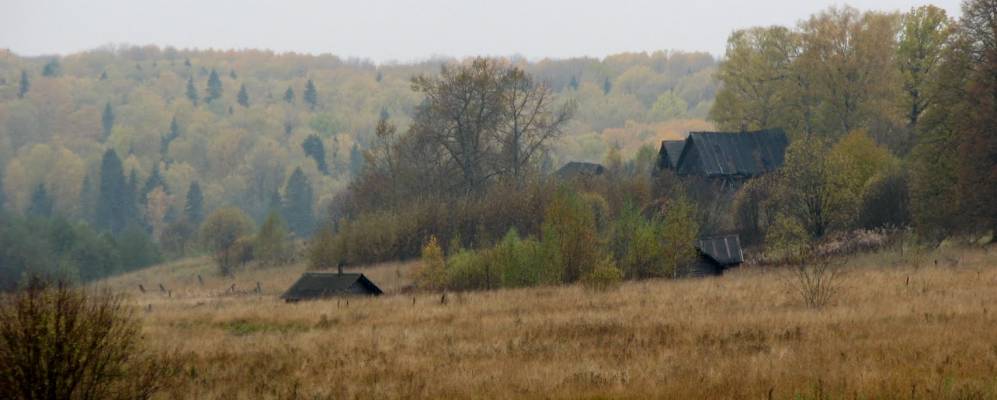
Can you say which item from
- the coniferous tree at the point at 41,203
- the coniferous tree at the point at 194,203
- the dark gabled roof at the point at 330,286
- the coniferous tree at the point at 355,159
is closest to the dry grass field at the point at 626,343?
the dark gabled roof at the point at 330,286

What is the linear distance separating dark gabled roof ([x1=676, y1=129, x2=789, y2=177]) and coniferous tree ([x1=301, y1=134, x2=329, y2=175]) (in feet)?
Result: 357

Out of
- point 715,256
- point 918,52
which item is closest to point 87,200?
point 918,52

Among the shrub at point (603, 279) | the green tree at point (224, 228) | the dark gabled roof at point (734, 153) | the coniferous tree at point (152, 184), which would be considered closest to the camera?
the shrub at point (603, 279)

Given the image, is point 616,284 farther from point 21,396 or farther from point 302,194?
point 302,194

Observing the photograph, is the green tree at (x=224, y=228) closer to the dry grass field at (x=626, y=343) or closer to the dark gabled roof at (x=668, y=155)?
the dark gabled roof at (x=668, y=155)

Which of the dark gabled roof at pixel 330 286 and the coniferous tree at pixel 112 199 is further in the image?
the coniferous tree at pixel 112 199

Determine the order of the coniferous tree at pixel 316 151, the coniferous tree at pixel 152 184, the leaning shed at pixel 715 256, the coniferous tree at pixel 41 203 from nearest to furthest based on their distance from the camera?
1. the leaning shed at pixel 715 256
2. the coniferous tree at pixel 41 203
3. the coniferous tree at pixel 152 184
4. the coniferous tree at pixel 316 151

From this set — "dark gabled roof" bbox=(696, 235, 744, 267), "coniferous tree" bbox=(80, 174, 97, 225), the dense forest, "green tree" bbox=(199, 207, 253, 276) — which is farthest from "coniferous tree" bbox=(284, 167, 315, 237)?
"dark gabled roof" bbox=(696, 235, 744, 267)

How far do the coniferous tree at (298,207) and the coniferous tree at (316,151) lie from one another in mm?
29997

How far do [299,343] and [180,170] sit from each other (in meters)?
145

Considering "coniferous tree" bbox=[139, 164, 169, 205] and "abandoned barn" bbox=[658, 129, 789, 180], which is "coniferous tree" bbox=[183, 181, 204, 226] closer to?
"coniferous tree" bbox=[139, 164, 169, 205]

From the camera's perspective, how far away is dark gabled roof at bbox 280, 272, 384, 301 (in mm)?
37469

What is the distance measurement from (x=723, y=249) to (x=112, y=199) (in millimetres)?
111806

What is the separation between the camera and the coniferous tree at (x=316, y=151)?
16400cm
